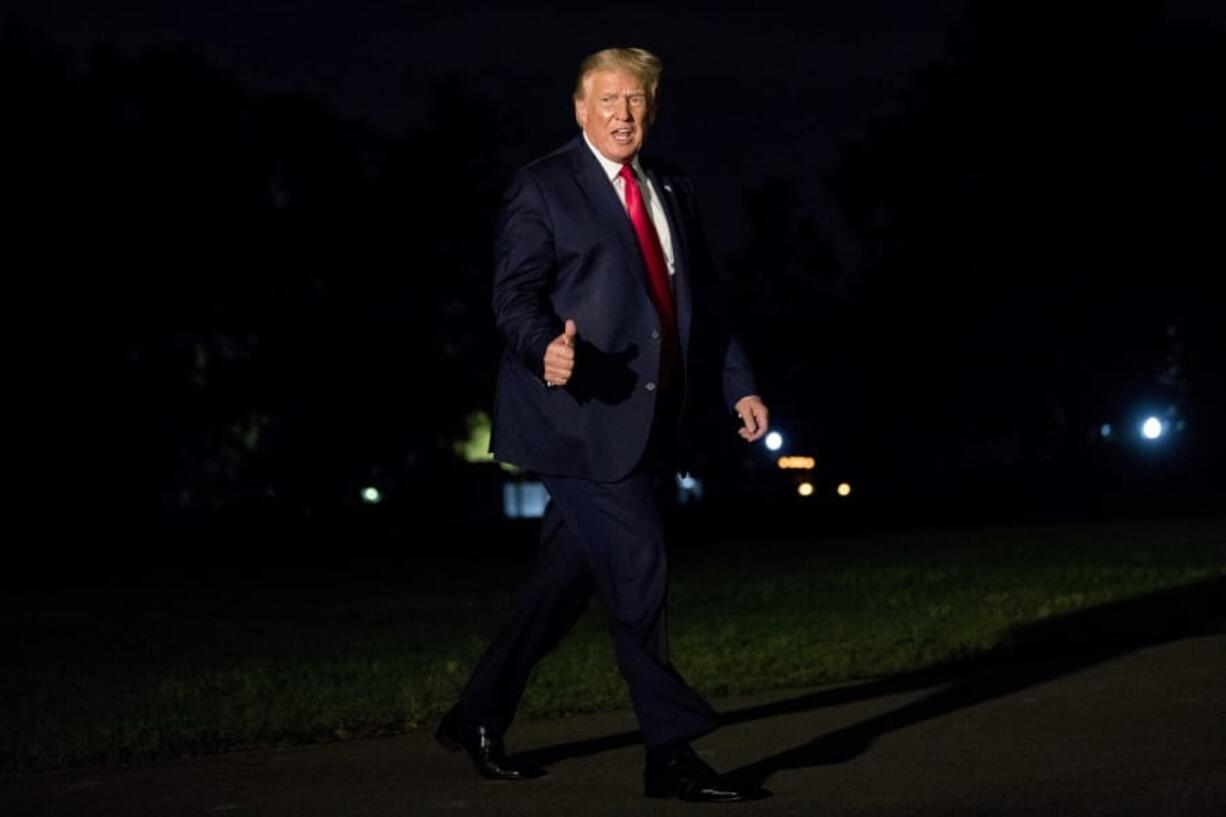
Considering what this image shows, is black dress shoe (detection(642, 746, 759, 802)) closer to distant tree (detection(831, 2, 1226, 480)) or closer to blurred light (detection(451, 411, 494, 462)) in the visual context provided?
distant tree (detection(831, 2, 1226, 480))

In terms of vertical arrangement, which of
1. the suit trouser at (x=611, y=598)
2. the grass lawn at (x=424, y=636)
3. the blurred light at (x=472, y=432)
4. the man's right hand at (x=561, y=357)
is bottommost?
the grass lawn at (x=424, y=636)

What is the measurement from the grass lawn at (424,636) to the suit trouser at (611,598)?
69.3 inches

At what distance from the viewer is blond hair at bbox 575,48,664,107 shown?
21.2 feet

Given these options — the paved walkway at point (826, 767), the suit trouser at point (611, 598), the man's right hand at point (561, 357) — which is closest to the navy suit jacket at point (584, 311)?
the suit trouser at point (611, 598)

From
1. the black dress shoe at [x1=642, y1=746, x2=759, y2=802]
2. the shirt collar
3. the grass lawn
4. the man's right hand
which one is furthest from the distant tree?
the man's right hand

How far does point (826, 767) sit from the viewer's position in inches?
271

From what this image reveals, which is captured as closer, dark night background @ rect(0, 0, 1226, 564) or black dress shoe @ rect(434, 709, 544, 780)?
black dress shoe @ rect(434, 709, 544, 780)

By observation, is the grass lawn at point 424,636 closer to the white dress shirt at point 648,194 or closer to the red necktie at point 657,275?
the red necktie at point 657,275

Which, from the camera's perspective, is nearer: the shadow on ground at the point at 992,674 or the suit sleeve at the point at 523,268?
Result: the suit sleeve at the point at 523,268

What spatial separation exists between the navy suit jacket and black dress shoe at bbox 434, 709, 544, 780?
813mm

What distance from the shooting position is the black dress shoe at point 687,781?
20.6 ft

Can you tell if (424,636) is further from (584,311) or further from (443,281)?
(443,281)

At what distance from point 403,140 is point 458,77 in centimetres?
430

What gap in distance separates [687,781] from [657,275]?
1331mm
